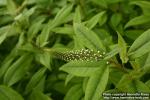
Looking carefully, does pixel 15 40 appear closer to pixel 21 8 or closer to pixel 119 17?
pixel 21 8

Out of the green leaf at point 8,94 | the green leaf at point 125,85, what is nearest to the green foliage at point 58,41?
the green leaf at point 8,94

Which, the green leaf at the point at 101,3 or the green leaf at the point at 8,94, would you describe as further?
the green leaf at the point at 101,3

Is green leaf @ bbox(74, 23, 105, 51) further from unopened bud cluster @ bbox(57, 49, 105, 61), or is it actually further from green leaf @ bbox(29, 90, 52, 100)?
green leaf @ bbox(29, 90, 52, 100)

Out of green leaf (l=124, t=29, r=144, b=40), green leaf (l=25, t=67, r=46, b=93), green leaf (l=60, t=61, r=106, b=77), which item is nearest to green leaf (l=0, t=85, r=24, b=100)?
green leaf (l=25, t=67, r=46, b=93)

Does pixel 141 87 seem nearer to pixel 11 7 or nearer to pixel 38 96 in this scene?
pixel 38 96

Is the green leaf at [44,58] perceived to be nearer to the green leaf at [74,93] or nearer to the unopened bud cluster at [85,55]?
the green leaf at [74,93]

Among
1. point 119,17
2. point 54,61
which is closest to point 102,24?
point 119,17

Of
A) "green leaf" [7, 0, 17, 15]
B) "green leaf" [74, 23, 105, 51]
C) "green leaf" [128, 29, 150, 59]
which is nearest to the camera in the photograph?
"green leaf" [128, 29, 150, 59]
